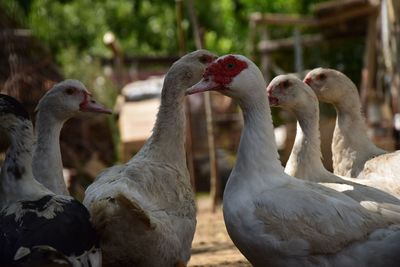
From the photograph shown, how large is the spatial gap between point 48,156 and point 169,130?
35.4 inches

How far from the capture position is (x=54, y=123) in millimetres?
6312

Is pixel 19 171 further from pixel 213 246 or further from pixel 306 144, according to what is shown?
pixel 213 246

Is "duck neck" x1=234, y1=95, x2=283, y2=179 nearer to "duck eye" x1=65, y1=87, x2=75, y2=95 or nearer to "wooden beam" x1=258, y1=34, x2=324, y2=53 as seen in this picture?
"duck eye" x1=65, y1=87, x2=75, y2=95

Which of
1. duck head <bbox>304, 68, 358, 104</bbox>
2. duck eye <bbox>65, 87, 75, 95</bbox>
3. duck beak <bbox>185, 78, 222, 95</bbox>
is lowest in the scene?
duck head <bbox>304, 68, 358, 104</bbox>

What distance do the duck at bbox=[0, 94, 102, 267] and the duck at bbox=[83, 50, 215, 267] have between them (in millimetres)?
172

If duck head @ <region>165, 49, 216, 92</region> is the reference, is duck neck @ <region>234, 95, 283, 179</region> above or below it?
below

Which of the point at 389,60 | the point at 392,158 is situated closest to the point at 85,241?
the point at 392,158

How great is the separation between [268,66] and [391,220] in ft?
40.2

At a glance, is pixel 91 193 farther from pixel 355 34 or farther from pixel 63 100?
pixel 355 34

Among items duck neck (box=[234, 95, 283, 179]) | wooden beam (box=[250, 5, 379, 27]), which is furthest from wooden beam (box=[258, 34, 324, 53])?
duck neck (box=[234, 95, 283, 179])

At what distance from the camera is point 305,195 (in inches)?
194

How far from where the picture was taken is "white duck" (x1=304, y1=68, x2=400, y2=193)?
6.82 meters

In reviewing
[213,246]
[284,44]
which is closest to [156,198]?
[213,246]

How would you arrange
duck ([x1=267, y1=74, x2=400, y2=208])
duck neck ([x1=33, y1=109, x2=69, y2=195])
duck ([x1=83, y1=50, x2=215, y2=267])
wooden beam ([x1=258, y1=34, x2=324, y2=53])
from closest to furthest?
duck ([x1=83, y1=50, x2=215, y2=267]), duck neck ([x1=33, y1=109, x2=69, y2=195]), duck ([x1=267, y1=74, x2=400, y2=208]), wooden beam ([x1=258, y1=34, x2=324, y2=53])
